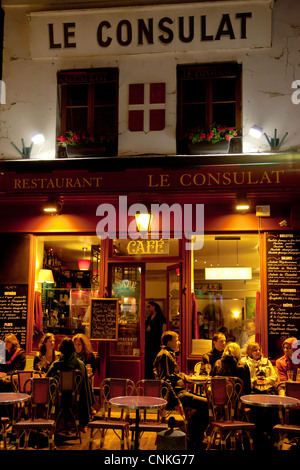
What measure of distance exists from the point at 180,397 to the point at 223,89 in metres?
6.26

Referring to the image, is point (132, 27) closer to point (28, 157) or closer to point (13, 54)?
point (13, 54)

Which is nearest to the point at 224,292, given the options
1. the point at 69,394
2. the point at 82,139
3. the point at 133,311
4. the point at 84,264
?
the point at 133,311

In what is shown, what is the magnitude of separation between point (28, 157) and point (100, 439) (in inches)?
224

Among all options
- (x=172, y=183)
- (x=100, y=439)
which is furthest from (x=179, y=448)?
(x=172, y=183)

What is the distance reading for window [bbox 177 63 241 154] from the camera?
10.4 m

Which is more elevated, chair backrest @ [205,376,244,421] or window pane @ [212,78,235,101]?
window pane @ [212,78,235,101]

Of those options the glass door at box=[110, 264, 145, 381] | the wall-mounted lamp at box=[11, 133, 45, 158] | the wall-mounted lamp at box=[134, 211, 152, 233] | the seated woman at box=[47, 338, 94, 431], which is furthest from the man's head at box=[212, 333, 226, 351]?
the wall-mounted lamp at box=[11, 133, 45, 158]

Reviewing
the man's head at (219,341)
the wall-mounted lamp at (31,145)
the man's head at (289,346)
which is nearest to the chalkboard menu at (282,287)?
the man's head at (289,346)

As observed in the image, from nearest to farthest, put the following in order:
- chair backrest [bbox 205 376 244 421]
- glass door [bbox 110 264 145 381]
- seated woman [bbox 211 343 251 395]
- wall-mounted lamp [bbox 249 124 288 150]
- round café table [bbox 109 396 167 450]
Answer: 1. round café table [bbox 109 396 167 450]
2. chair backrest [bbox 205 376 244 421]
3. seated woman [bbox 211 343 251 395]
4. wall-mounted lamp [bbox 249 124 288 150]
5. glass door [bbox 110 264 145 381]

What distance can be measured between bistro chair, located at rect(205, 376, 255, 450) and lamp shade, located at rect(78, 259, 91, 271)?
17.5 feet

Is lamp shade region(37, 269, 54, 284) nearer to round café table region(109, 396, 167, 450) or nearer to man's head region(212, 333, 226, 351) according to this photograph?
man's head region(212, 333, 226, 351)

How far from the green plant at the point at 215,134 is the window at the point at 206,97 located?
12.8 inches

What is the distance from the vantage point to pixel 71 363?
809cm

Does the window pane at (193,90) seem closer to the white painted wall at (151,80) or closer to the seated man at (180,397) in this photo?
the white painted wall at (151,80)
